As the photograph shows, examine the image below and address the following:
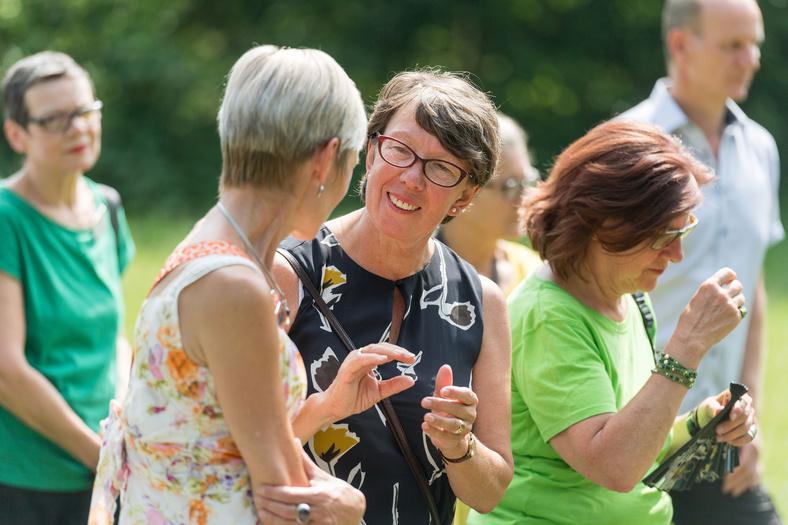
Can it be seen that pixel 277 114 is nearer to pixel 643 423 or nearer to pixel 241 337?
pixel 241 337

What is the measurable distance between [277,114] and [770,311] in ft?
27.8

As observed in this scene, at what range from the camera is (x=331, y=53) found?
15.0 meters

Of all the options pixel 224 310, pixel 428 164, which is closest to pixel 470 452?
pixel 428 164

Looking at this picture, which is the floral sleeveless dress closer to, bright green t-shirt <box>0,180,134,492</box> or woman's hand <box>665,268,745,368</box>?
woman's hand <box>665,268,745,368</box>

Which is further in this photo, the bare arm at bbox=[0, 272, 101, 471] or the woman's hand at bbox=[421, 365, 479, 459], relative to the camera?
the bare arm at bbox=[0, 272, 101, 471]

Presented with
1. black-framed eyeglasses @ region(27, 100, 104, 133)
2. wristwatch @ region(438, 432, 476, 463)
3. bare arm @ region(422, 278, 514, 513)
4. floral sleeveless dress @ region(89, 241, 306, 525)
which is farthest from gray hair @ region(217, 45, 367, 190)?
black-framed eyeglasses @ region(27, 100, 104, 133)

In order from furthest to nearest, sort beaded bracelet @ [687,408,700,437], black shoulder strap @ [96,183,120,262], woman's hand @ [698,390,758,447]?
black shoulder strap @ [96,183,120,262] → beaded bracelet @ [687,408,700,437] → woman's hand @ [698,390,758,447]

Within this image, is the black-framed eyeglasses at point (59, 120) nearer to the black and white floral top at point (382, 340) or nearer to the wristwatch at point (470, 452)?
the black and white floral top at point (382, 340)

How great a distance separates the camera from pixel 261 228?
171cm

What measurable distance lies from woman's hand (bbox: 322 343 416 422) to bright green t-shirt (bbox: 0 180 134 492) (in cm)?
148

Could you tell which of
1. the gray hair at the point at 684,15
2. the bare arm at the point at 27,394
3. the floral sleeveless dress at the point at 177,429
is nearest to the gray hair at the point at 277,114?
the floral sleeveless dress at the point at 177,429

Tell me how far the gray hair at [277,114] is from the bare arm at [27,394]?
63.6 inches

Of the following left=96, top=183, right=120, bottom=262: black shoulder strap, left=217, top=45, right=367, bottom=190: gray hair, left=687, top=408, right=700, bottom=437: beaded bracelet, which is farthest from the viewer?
left=96, top=183, right=120, bottom=262: black shoulder strap

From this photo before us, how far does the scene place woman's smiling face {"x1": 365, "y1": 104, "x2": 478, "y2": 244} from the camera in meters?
2.26
